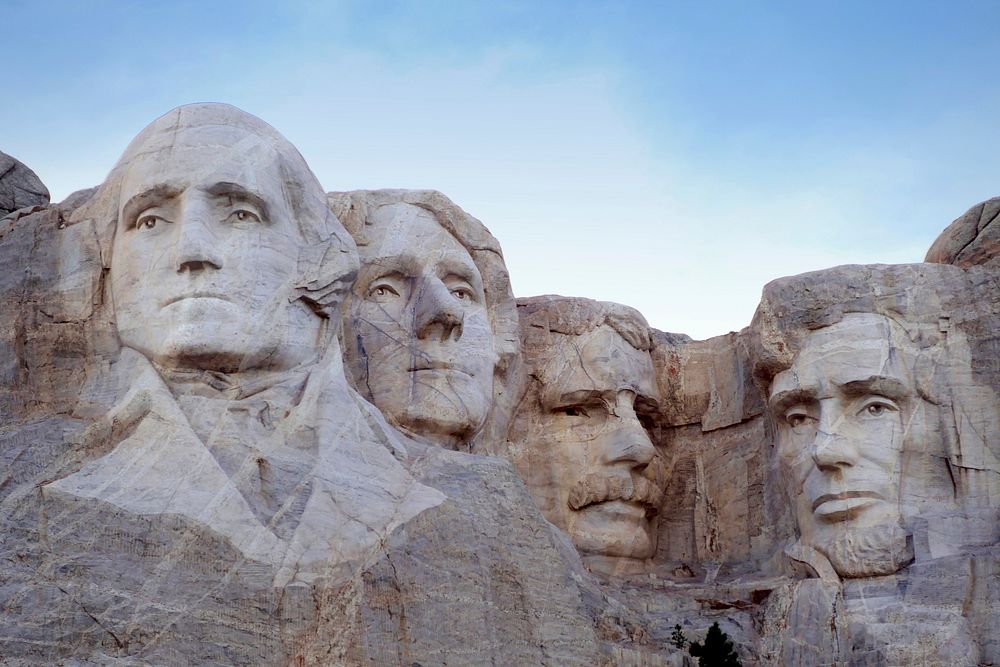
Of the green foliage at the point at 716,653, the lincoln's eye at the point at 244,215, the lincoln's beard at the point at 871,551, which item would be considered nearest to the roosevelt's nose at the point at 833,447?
the lincoln's beard at the point at 871,551

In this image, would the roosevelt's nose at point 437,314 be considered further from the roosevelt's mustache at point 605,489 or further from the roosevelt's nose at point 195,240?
the roosevelt's nose at point 195,240

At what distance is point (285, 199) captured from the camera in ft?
47.4

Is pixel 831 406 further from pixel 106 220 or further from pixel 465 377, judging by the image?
pixel 106 220

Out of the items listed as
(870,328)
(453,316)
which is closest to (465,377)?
(453,316)

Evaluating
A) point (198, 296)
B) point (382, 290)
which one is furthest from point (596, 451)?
point (198, 296)

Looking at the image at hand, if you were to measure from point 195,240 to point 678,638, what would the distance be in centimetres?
416

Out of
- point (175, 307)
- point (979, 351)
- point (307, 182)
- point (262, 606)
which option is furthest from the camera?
point (979, 351)

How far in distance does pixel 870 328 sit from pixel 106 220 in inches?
214

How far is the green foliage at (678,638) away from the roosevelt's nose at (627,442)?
1831mm

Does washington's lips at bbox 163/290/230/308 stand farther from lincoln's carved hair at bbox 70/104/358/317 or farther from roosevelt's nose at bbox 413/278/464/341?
roosevelt's nose at bbox 413/278/464/341

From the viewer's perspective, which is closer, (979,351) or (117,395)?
(117,395)

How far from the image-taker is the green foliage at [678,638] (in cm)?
1460

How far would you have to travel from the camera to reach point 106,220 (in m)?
14.5

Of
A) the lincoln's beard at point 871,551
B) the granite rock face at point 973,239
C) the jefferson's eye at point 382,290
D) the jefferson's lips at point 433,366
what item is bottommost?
the lincoln's beard at point 871,551
